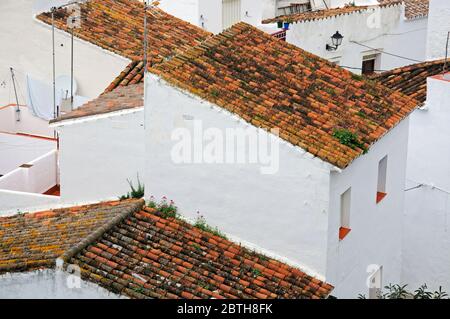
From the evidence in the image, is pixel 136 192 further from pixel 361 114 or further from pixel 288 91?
pixel 361 114

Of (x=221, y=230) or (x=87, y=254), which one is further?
(x=221, y=230)

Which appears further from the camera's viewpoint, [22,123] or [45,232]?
[22,123]

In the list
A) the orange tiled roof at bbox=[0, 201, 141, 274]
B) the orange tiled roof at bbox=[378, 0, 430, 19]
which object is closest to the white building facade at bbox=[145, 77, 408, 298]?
the orange tiled roof at bbox=[0, 201, 141, 274]

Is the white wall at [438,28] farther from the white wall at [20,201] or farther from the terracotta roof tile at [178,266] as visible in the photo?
the white wall at [20,201]

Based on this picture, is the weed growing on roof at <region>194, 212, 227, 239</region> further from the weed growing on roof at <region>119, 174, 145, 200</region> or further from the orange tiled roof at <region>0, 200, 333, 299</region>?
the weed growing on roof at <region>119, 174, 145, 200</region>

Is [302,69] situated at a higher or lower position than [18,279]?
higher

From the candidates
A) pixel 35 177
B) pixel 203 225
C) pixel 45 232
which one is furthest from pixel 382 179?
pixel 35 177
